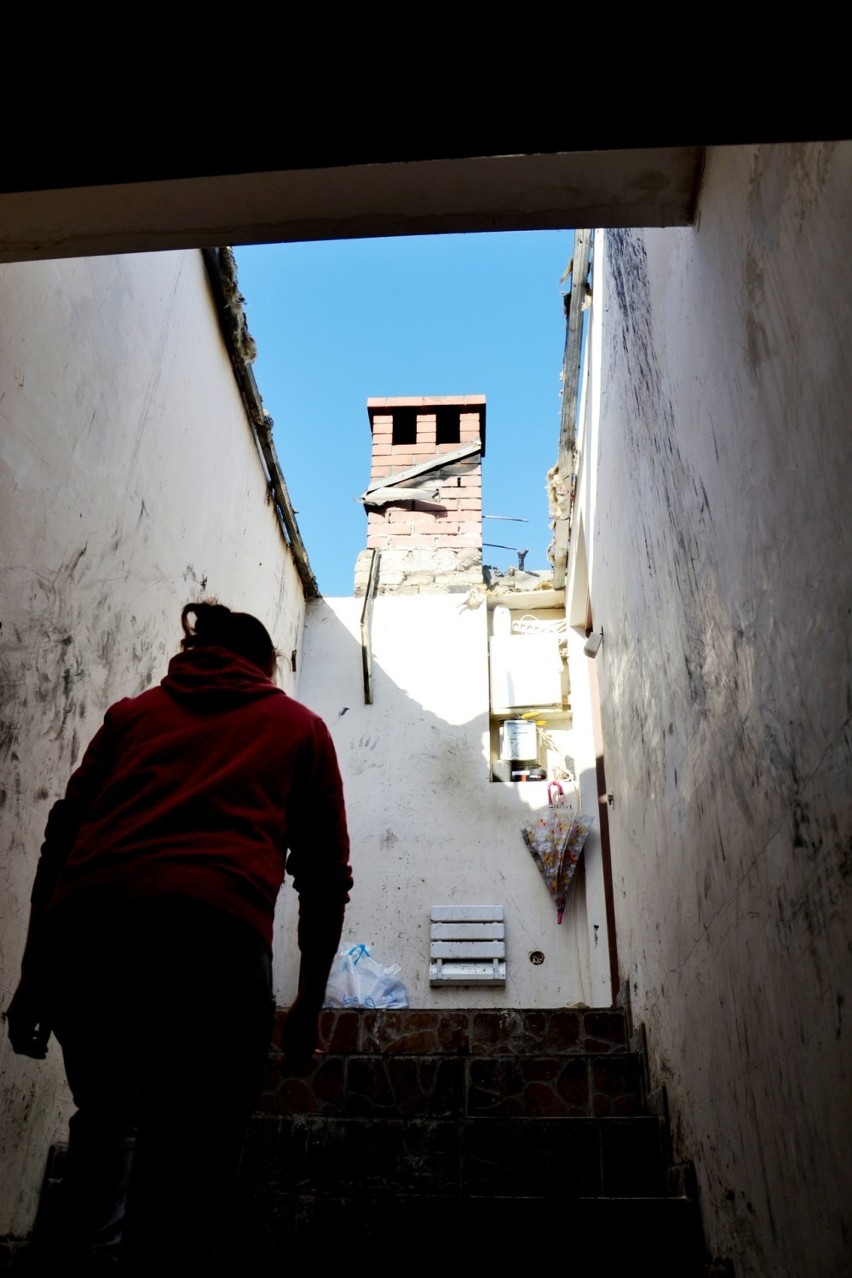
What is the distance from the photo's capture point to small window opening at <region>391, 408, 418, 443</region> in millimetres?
7699

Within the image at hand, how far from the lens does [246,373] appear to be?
5.18 metres

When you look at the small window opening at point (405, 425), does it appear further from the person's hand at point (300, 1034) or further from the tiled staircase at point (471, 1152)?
the person's hand at point (300, 1034)

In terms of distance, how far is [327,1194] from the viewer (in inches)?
88.6

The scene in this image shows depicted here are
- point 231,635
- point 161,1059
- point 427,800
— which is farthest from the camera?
point 427,800

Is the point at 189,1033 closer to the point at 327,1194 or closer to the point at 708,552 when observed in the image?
the point at 327,1194

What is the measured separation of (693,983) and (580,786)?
351cm

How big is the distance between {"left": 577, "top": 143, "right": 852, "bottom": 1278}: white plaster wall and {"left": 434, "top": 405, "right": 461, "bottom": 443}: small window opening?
4516mm

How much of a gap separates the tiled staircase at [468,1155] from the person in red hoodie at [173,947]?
0.45m

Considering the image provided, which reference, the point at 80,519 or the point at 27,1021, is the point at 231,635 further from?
the point at 80,519

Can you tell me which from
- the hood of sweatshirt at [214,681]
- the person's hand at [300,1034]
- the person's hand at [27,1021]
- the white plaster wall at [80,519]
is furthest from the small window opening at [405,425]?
the person's hand at [27,1021]

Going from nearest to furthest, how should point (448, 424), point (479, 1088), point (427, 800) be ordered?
point (479, 1088)
point (427, 800)
point (448, 424)

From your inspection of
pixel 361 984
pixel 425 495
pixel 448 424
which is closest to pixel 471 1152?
pixel 361 984

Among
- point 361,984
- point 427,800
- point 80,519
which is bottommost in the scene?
point 361,984

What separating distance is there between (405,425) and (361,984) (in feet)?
14.9
